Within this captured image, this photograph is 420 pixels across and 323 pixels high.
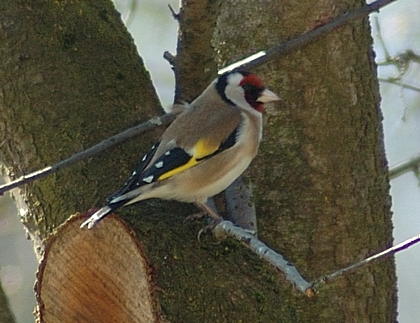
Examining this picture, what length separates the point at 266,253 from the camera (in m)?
2.29

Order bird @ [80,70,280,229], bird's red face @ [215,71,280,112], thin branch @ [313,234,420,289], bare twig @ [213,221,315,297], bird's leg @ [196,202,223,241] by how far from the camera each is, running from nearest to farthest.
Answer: thin branch @ [313,234,420,289], bare twig @ [213,221,315,297], bird's leg @ [196,202,223,241], bird @ [80,70,280,229], bird's red face @ [215,71,280,112]

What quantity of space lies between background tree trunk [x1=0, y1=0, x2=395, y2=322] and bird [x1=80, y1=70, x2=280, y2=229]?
0.05m

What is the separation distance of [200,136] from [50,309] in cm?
85

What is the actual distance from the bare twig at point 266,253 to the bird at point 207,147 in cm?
27

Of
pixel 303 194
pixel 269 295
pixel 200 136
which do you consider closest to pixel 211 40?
pixel 200 136

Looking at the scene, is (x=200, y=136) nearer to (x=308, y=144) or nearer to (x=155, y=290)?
(x=308, y=144)

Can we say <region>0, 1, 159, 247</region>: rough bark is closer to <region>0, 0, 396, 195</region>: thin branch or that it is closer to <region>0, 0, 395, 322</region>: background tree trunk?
<region>0, 0, 395, 322</region>: background tree trunk

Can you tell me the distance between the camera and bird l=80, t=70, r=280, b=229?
287cm

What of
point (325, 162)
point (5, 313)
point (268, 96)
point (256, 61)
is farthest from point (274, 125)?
point (5, 313)

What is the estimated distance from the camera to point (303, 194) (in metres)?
2.90

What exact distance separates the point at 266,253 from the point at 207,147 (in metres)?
0.85

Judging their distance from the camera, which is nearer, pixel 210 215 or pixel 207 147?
pixel 210 215

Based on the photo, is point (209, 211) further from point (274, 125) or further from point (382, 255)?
point (382, 255)

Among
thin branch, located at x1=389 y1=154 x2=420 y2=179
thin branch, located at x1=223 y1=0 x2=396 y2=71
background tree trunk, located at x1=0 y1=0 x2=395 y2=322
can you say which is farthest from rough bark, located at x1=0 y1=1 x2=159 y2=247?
thin branch, located at x1=389 y1=154 x2=420 y2=179
